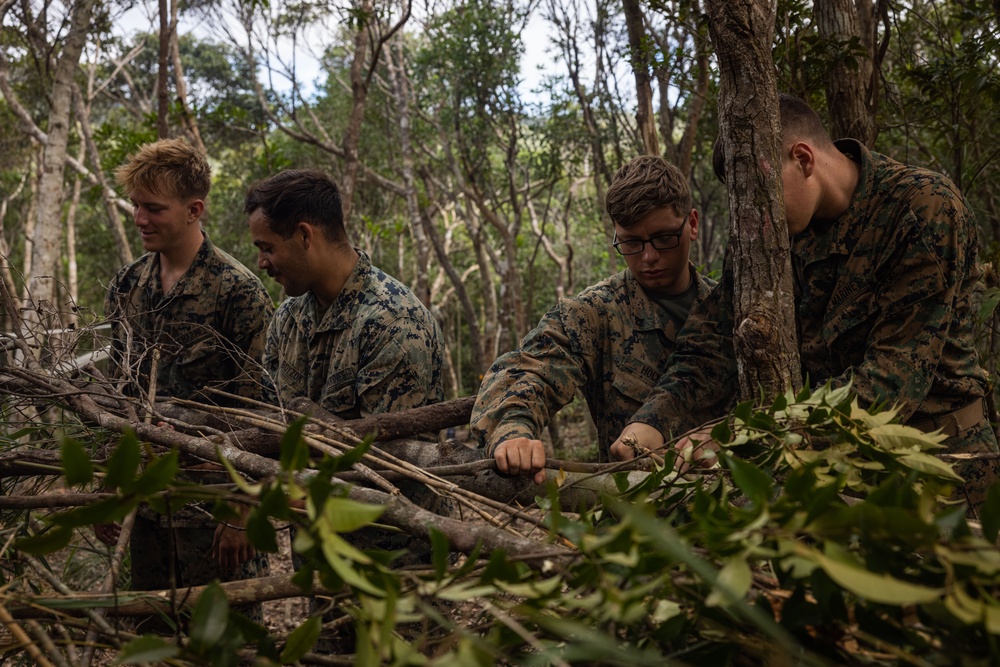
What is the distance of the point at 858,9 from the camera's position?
3.74 metres

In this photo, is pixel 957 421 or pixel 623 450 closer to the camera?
pixel 623 450

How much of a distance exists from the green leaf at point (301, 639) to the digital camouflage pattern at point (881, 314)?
54.7 inches

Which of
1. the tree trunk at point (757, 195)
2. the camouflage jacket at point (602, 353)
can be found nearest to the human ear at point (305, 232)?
the camouflage jacket at point (602, 353)

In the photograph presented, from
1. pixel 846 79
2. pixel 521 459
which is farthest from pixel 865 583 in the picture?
pixel 846 79

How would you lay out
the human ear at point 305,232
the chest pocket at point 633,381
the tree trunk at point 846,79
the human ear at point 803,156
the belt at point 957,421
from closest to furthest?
the human ear at point 803,156
the belt at point 957,421
the chest pocket at point 633,381
the human ear at point 305,232
the tree trunk at point 846,79

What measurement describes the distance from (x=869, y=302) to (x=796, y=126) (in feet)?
1.76

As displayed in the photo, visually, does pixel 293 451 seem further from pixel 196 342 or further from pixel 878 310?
pixel 196 342

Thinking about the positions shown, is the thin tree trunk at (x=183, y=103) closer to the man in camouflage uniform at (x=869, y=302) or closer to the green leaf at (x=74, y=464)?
the man in camouflage uniform at (x=869, y=302)

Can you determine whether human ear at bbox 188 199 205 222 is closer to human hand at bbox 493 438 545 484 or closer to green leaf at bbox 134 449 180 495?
human hand at bbox 493 438 545 484

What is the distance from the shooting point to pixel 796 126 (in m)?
2.23

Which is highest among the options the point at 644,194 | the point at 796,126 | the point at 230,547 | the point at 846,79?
the point at 846,79

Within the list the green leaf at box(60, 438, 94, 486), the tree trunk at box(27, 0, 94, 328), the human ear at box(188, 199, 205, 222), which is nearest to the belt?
the green leaf at box(60, 438, 94, 486)

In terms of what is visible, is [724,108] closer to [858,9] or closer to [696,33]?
[858,9]

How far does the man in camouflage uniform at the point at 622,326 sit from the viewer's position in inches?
103
